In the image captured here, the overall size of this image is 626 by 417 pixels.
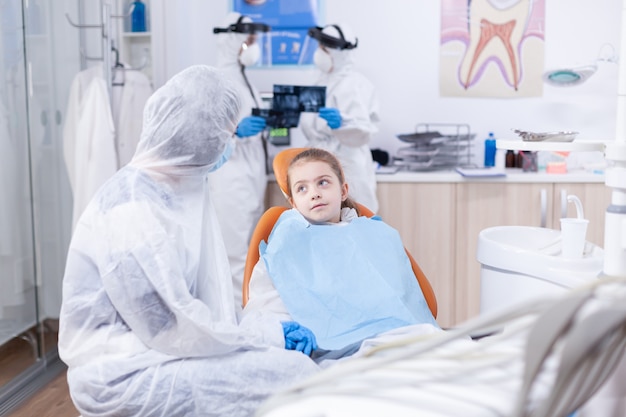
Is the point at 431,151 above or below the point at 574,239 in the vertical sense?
above

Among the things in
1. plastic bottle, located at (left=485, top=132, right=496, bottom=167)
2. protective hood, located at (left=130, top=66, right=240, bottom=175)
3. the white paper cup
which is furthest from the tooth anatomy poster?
protective hood, located at (left=130, top=66, right=240, bottom=175)

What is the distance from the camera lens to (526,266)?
1831mm

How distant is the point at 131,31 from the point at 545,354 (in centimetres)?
351

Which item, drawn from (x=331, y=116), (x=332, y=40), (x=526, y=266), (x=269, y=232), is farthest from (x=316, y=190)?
(x=332, y=40)

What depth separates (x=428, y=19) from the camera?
3793 mm

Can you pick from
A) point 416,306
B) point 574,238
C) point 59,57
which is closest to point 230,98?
point 416,306

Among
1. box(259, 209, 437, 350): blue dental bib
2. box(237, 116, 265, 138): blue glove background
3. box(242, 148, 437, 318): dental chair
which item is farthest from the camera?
box(237, 116, 265, 138): blue glove background

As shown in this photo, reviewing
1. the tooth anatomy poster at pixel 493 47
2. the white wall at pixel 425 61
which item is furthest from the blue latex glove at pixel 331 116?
the tooth anatomy poster at pixel 493 47

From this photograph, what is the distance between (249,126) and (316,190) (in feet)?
3.48

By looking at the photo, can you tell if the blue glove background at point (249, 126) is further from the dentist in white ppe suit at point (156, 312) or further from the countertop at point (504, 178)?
the dentist in white ppe suit at point (156, 312)

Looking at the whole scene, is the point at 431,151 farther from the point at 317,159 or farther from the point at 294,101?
the point at 317,159

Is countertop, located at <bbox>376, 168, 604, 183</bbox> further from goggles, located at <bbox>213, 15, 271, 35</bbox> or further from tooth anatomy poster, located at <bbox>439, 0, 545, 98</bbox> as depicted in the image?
goggles, located at <bbox>213, 15, 271, 35</bbox>

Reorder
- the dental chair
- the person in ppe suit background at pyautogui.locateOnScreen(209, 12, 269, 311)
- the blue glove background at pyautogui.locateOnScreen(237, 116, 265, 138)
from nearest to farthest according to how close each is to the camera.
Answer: the dental chair → the blue glove background at pyautogui.locateOnScreen(237, 116, 265, 138) → the person in ppe suit background at pyautogui.locateOnScreen(209, 12, 269, 311)

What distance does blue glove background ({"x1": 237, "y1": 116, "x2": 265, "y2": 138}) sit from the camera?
10.5ft
